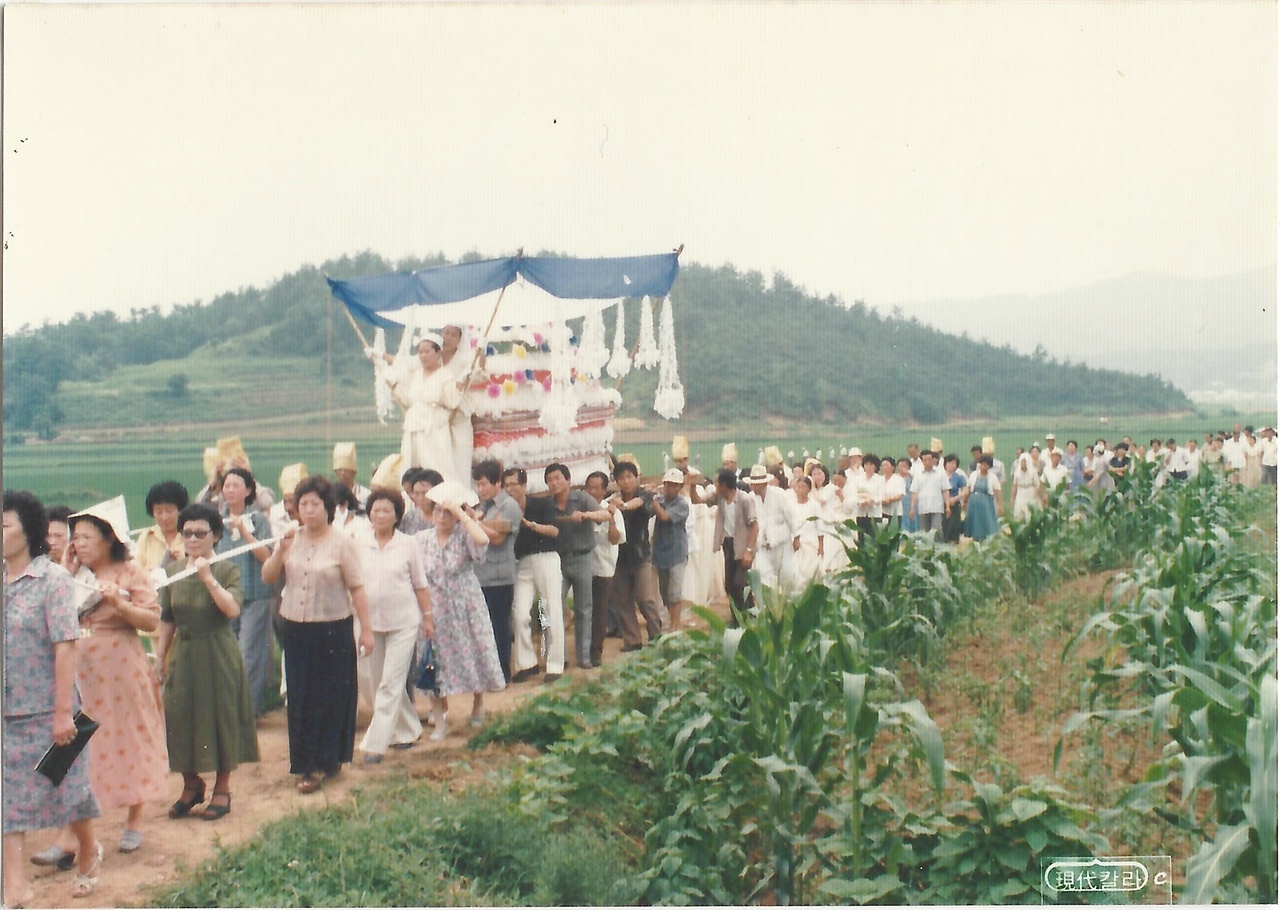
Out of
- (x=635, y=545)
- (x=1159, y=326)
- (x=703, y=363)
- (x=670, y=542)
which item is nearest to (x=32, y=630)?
(x=703, y=363)

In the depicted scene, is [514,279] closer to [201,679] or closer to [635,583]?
[635,583]

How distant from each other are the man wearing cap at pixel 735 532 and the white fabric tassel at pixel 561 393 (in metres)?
0.91

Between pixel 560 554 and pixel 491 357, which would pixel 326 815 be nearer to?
pixel 560 554

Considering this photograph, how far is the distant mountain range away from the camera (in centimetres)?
571

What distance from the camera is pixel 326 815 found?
4.91 metres

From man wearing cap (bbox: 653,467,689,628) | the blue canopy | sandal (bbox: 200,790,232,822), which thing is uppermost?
the blue canopy

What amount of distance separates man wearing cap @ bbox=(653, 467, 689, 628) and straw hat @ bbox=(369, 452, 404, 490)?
1645mm

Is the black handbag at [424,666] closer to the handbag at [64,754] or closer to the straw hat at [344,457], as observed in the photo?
the straw hat at [344,457]

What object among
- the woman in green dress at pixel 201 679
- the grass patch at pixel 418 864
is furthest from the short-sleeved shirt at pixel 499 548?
the grass patch at pixel 418 864

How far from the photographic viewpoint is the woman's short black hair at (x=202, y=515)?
508 cm

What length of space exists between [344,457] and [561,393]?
1.36 m

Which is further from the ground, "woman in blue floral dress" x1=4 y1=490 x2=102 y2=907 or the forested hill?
the forested hill

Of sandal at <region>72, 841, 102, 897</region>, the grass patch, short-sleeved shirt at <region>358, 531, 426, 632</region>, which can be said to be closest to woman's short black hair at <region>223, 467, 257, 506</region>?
short-sleeved shirt at <region>358, 531, 426, 632</region>

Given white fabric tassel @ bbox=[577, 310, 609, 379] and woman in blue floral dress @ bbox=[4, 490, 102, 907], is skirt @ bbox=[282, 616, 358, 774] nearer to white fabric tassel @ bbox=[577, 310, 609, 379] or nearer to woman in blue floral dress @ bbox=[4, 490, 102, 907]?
woman in blue floral dress @ bbox=[4, 490, 102, 907]
